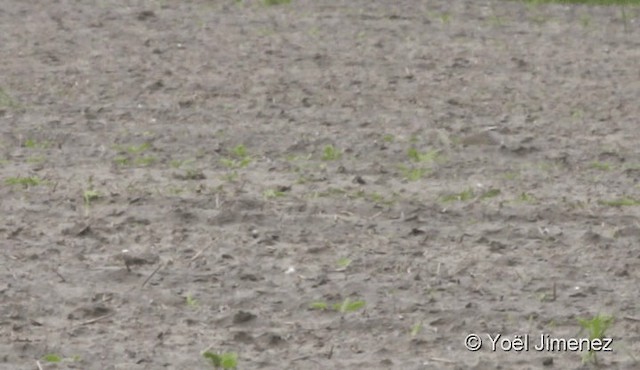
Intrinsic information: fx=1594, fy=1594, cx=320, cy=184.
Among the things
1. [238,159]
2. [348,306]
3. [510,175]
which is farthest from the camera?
[238,159]

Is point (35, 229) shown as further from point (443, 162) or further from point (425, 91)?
point (425, 91)

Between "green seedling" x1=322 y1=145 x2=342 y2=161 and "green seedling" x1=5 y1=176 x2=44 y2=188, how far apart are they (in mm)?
1302

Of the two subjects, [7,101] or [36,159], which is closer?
[36,159]

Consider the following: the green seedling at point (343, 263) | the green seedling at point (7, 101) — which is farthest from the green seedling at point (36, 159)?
the green seedling at point (343, 263)

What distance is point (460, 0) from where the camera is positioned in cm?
1184

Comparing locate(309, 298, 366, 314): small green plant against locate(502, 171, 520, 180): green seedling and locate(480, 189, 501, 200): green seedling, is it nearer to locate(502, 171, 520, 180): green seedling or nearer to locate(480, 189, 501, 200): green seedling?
locate(480, 189, 501, 200): green seedling

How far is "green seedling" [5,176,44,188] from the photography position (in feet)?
21.3

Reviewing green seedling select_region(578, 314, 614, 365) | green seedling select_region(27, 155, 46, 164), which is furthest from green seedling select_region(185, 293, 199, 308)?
green seedling select_region(27, 155, 46, 164)

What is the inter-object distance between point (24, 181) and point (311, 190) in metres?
1.17

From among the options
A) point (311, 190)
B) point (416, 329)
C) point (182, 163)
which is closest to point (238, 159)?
point (182, 163)

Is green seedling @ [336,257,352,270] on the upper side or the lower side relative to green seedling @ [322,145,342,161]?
upper

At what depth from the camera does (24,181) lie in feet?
21.4

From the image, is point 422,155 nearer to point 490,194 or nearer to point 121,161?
point 490,194

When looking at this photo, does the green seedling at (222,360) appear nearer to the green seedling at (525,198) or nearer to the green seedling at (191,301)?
the green seedling at (191,301)
